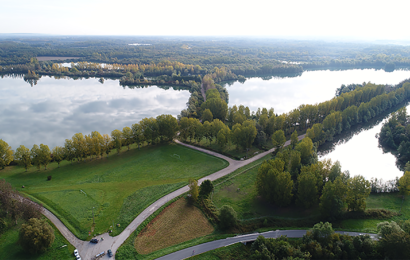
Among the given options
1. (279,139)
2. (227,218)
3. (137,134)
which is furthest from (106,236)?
(279,139)

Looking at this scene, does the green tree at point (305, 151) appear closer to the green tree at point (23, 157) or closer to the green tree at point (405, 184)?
the green tree at point (405, 184)

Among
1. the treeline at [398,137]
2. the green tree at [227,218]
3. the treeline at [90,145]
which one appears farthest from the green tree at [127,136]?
the treeline at [398,137]

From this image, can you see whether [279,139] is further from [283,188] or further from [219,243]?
[219,243]

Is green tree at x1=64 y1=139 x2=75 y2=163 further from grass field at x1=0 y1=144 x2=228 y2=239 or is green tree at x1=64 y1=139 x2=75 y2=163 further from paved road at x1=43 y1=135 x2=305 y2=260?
paved road at x1=43 y1=135 x2=305 y2=260

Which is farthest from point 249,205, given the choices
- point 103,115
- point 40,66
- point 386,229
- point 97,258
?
point 40,66

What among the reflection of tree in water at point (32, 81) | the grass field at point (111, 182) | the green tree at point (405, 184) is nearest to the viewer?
the grass field at point (111, 182)

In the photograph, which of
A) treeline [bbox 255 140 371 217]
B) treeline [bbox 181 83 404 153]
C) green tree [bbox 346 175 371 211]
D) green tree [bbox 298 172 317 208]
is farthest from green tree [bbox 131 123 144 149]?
green tree [bbox 346 175 371 211]
